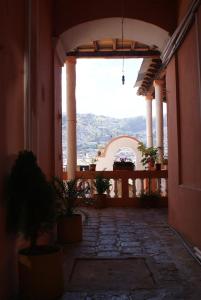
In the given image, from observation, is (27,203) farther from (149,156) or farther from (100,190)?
(149,156)

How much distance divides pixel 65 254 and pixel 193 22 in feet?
10.0

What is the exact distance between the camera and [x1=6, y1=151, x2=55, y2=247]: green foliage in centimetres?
286

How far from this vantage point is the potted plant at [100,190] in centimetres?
859

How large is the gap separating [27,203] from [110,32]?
427 cm

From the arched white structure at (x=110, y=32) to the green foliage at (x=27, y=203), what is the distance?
3.28 metres

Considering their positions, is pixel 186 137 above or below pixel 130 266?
above

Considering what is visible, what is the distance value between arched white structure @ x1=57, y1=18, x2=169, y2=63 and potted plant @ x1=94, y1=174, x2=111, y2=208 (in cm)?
327

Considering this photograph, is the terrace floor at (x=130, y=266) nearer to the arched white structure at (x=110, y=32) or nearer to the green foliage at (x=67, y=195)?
the green foliage at (x=67, y=195)

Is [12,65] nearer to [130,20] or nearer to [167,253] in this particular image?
[167,253]

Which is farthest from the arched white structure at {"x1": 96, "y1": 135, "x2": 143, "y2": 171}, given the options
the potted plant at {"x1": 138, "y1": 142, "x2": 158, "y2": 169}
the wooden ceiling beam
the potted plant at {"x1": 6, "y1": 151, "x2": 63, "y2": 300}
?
the potted plant at {"x1": 6, "y1": 151, "x2": 63, "y2": 300}

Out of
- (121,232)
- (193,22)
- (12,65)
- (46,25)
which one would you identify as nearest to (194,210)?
(121,232)

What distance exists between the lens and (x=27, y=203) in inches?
113

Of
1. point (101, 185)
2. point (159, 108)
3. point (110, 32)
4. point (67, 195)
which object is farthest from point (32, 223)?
point (159, 108)

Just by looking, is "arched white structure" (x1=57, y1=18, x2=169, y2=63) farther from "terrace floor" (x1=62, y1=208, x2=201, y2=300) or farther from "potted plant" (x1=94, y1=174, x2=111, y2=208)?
"potted plant" (x1=94, y1=174, x2=111, y2=208)
